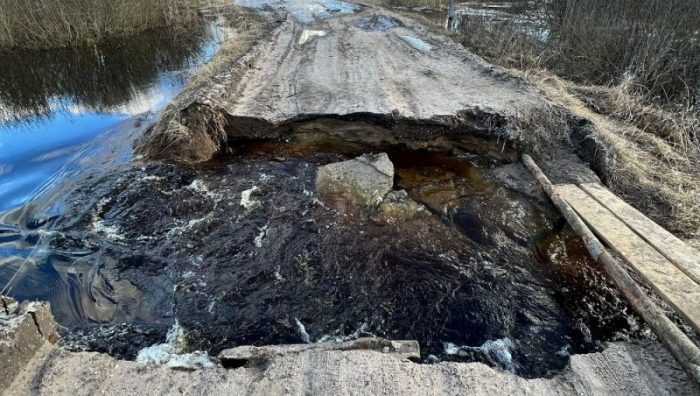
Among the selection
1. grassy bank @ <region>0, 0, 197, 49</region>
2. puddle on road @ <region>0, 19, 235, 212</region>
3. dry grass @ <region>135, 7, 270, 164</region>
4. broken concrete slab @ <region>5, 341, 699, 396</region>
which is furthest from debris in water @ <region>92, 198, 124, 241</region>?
grassy bank @ <region>0, 0, 197, 49</region>

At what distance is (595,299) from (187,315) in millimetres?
3183

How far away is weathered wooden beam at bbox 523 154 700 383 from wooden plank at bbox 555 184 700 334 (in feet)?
0.44

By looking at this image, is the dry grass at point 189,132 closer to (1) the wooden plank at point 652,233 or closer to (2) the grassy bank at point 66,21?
(1) the wooden plank at point 652,233

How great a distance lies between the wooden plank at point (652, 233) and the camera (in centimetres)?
348

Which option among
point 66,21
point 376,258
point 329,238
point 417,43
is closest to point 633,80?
point 417,43

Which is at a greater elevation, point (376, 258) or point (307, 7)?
point (307, 7)

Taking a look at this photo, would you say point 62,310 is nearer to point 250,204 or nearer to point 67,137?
point 250,204

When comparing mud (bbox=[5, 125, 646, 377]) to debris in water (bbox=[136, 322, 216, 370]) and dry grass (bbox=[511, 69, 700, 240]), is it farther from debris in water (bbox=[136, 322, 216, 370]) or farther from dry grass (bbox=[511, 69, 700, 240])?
dry grass (bbox=[511, 69, 700, 240])

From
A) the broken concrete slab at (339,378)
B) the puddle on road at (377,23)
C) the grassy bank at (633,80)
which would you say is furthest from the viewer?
the puddle on road at (377,23)

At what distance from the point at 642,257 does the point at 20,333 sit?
4289 millimetres

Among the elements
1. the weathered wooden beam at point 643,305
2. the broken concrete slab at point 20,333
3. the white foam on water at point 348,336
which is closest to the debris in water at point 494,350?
the white foam on water at point 348,336

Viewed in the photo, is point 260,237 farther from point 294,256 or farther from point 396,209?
point 396,209

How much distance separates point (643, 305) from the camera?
118 inches

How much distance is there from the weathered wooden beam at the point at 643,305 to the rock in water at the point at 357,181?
1.69 meters
